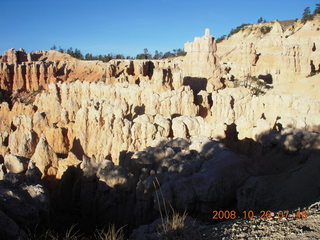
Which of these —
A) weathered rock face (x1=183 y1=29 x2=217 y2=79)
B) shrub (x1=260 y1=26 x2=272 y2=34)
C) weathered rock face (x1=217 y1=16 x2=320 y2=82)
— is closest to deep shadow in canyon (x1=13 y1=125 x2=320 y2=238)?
weathered rock face (x1=183 y1=29 x2=217 y2=79)

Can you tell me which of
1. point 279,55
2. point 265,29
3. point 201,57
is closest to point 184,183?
point 201,57

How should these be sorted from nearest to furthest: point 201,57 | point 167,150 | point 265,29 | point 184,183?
point 184,183 → point 167,150 → point 201,57 → point 265,29

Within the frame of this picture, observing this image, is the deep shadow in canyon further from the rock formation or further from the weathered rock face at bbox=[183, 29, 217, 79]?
the weathered rock face at bbox=[183, 29, 217, 79]

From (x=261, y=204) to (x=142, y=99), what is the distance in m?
13.3

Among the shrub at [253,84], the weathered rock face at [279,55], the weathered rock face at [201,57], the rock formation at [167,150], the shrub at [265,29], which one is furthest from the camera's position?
the shrub at [265,29]

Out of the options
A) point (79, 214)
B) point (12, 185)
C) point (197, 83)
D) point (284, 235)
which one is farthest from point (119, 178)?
point (197, 83)

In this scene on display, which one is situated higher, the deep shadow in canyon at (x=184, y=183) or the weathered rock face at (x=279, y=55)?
the weathered rock face at (x=279, y=55)

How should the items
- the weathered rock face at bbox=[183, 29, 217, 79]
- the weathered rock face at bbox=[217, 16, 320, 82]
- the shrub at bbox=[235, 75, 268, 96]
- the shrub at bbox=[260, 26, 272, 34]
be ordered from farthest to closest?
the shrub at bbox=[260, 26, 272, 34], the weathered rock face at bbox=[183, 29, 217, 79], the weathered rock face at bbox=[217, 16, 320, 82], the shrub at bbox=[235, 75, 268, 96]

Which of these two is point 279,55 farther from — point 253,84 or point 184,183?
point 184,183

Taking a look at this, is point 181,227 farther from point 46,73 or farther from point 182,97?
point 46,73

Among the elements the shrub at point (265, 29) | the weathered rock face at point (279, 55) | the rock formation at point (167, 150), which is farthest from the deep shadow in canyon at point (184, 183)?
the shrub at point (265, 29)

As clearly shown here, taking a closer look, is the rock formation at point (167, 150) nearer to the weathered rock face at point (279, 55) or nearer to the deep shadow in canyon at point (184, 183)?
the deep shadow in canyon at point (184, 183)

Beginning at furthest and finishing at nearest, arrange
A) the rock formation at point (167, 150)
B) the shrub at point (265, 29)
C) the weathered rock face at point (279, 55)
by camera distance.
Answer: the shrub at point (265, 29) < the weathered rock face at point (279, 55) < the rock formation at point (167, 150)

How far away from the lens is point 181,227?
4.03m
